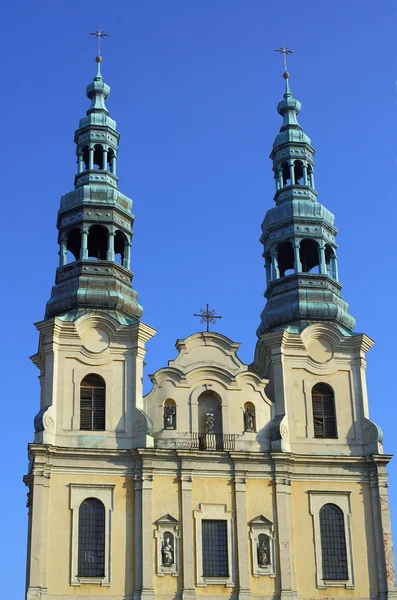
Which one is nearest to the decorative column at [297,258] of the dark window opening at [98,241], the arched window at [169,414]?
the dark window opening at [98,241]

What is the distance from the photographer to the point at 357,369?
1359 inches

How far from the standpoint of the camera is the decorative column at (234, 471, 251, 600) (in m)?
30.8

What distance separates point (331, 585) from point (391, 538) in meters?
2.30

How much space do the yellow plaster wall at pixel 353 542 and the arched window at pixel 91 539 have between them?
5.56 m

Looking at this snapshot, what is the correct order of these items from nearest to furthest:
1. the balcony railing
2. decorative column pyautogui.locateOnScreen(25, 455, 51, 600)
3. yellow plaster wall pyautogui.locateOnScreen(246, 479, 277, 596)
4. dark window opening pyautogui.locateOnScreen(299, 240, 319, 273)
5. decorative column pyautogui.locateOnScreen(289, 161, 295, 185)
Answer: decorative column pyautogui.locateOnScreen(25, 455, 51, 600) → yellow plaster wall pyautogui.locateOnScreen(246, 479, 277, 596) → the balcony railing → dark window opening pyautogui.locateOnScreen(299, 240, 319, 273) → decorative column pyautogui.locateOnScreen(289, 161, 295, 185)

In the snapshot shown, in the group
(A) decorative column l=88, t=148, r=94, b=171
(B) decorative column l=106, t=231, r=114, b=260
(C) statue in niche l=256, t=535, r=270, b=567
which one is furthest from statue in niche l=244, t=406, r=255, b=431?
(A) decorative column l=88, t=148, r=94, b=171

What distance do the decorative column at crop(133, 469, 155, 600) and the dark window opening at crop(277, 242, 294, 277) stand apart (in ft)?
30.9

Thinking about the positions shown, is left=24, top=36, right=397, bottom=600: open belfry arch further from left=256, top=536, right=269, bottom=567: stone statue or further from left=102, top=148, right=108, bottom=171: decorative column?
left=102, top=148, right=108, bottom=171: decorative column

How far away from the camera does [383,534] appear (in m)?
32.2

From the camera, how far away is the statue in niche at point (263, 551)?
103ft

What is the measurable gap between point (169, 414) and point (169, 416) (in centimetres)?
8

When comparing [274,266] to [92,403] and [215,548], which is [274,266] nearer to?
[92,403]

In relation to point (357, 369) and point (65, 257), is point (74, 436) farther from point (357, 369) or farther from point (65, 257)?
point (357, 369)

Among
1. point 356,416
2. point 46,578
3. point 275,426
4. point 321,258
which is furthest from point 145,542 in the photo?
point 321,258
